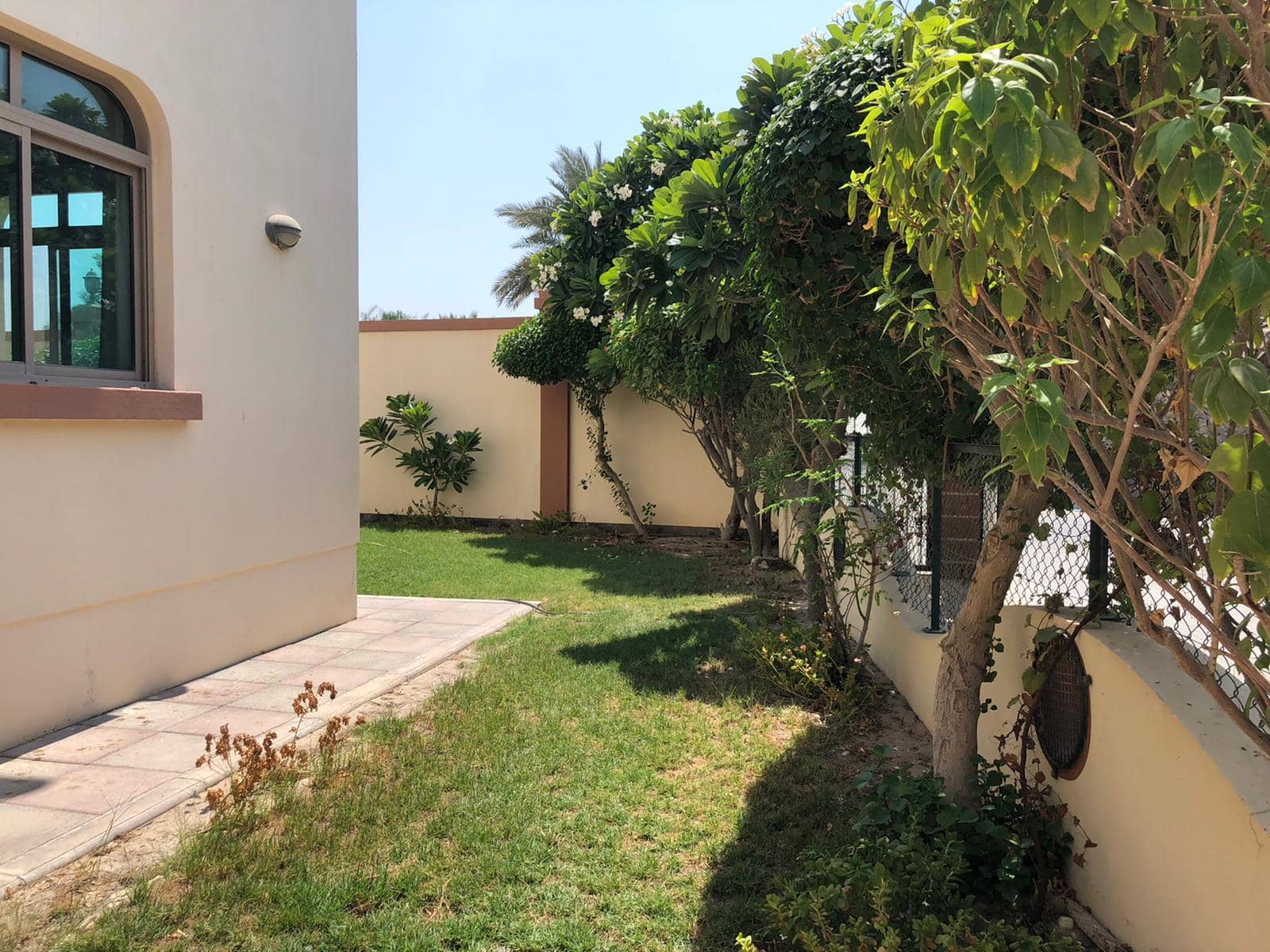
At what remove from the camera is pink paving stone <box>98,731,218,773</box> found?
3.88m

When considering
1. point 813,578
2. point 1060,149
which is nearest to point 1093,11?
point 1060,149

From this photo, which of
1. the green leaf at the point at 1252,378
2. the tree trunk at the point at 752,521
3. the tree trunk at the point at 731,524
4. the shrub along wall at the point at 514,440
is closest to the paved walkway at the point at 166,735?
the green leaf at the point at 1252,378

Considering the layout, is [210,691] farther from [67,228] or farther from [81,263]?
[67,228]

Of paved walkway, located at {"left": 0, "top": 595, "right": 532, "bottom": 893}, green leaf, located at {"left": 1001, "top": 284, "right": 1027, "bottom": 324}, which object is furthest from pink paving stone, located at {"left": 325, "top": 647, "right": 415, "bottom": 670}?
green leaf, located at {"left": 1001, "top": 284, "right": 1027, "bottom": 324}

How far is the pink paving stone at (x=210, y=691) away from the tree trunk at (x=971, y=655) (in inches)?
145

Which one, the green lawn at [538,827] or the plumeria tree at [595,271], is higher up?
the plumeria tree at [595,271]

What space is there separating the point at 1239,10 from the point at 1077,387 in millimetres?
737

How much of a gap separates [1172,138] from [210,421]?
5.15 metres

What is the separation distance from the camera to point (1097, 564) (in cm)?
303

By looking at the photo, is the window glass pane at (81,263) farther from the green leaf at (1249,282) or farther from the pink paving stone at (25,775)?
the green leaf at (1249,282)

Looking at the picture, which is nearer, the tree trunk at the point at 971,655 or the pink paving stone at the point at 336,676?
the tree trunk at the point at 971,655

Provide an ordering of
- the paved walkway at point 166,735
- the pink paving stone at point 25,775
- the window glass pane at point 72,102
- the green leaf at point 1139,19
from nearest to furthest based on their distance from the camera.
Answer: the green leaf at point 1139,19, the paved walkway at point 166,735, the pink paving stone at point 25,775, the window glass pane at point 72,102

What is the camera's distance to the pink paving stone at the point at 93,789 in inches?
136

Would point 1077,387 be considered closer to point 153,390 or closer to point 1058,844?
point 1058,844
